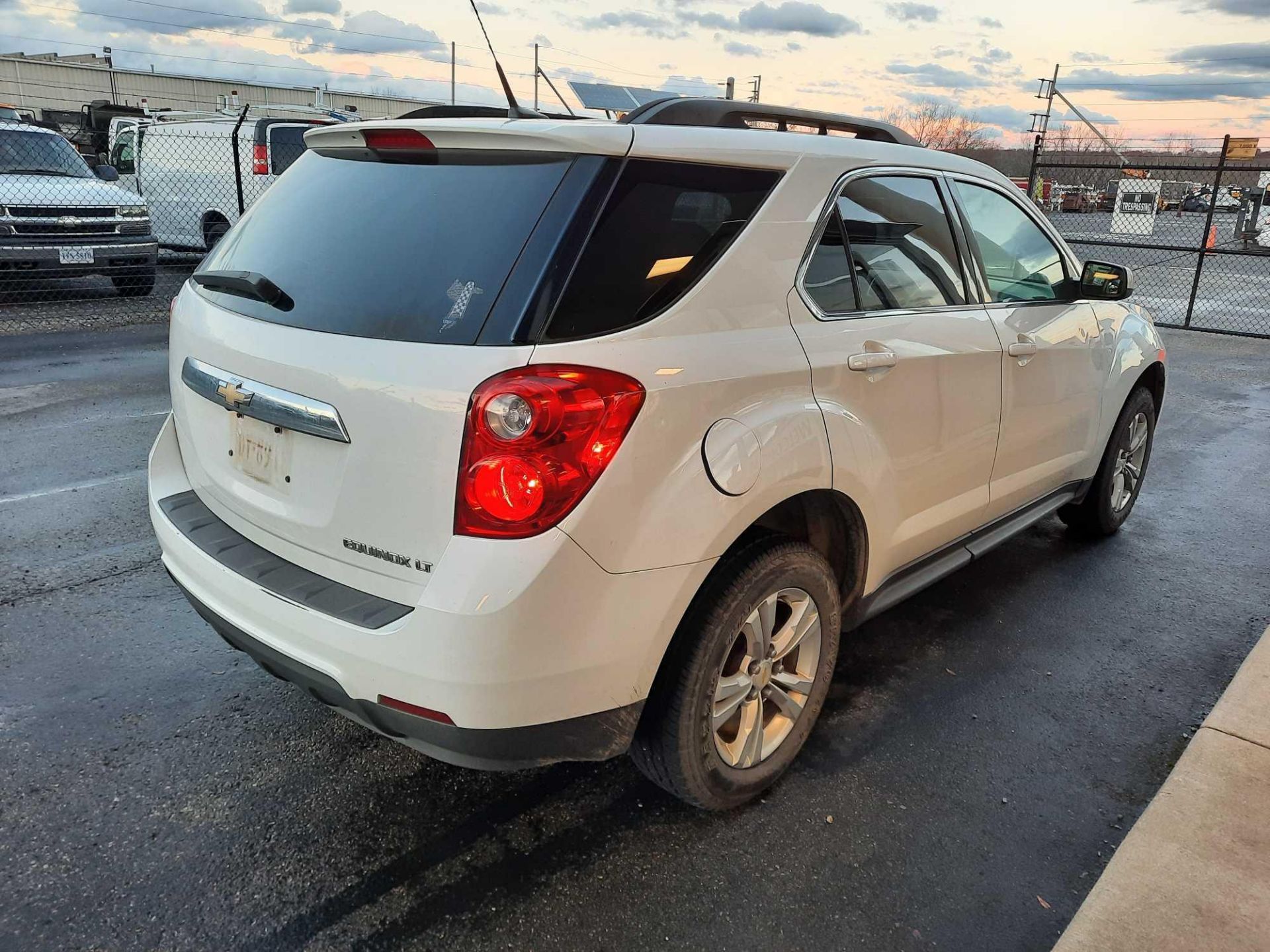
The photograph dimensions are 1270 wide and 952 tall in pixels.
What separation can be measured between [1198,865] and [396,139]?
283cm

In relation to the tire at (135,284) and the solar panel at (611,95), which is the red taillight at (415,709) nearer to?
the solar panel at (611,95)

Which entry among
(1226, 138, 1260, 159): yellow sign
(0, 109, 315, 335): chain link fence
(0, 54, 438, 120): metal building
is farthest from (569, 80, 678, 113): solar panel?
(0, 54, 438, 120): metal building

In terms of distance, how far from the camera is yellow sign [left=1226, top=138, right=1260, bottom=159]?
1220 centimetres

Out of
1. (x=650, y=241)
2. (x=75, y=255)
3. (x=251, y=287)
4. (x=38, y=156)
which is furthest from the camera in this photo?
(x=38, y=156)

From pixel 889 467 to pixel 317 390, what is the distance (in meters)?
1.68

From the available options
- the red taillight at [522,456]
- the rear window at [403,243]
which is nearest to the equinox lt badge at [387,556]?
the red taillight at [522,456]

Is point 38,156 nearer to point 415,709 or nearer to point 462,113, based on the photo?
point 462,113

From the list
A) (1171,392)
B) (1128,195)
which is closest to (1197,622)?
(1171,392)

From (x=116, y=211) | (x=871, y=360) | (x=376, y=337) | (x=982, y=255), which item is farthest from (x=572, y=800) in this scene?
(x=116, y=211)

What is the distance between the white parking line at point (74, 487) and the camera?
4.90 meters

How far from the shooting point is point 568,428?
6.73ft

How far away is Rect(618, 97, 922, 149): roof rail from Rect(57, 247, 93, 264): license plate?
10.1m

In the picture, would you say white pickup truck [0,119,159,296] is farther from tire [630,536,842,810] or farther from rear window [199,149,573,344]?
tire [630,536,842,810]

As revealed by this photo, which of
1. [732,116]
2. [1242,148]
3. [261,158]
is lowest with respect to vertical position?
[261,158]
